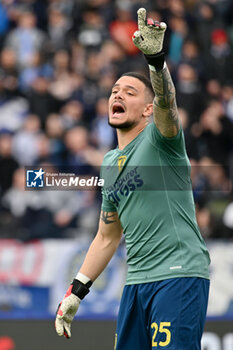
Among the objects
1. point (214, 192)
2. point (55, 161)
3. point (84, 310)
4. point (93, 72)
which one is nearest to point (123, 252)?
point (84, 310)

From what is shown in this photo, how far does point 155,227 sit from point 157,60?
3.80 feet

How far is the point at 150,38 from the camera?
14.3 ft

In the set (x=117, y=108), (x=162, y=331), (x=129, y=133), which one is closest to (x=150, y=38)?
(x=117, y=108)

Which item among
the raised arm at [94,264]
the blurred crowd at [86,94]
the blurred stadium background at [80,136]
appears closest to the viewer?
the raised arm at [94,264]

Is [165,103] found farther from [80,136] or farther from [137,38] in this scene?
[80,136]

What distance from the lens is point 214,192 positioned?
893 centimetres

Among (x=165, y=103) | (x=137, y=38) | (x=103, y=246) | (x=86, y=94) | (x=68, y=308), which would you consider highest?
(x=86, y=94)

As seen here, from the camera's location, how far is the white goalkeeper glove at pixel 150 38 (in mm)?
4320

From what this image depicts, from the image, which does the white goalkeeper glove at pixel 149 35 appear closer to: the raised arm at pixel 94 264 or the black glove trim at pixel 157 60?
the black glove trim at pixel 157 60

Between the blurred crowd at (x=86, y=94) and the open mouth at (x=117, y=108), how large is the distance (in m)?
3.01

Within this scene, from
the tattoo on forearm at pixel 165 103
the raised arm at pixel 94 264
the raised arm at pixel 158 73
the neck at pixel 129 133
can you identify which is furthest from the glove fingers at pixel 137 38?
the raised arm at pixel 94 264

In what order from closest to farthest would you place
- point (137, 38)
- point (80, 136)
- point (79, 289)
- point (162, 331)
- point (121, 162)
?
1. point (137, 38)
2. point (162, 331)
3. point (121, 162)
4. point (79, 289)
5. point (80, 136)

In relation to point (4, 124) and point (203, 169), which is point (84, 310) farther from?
point (4, 124)

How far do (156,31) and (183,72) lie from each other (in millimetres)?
7519
